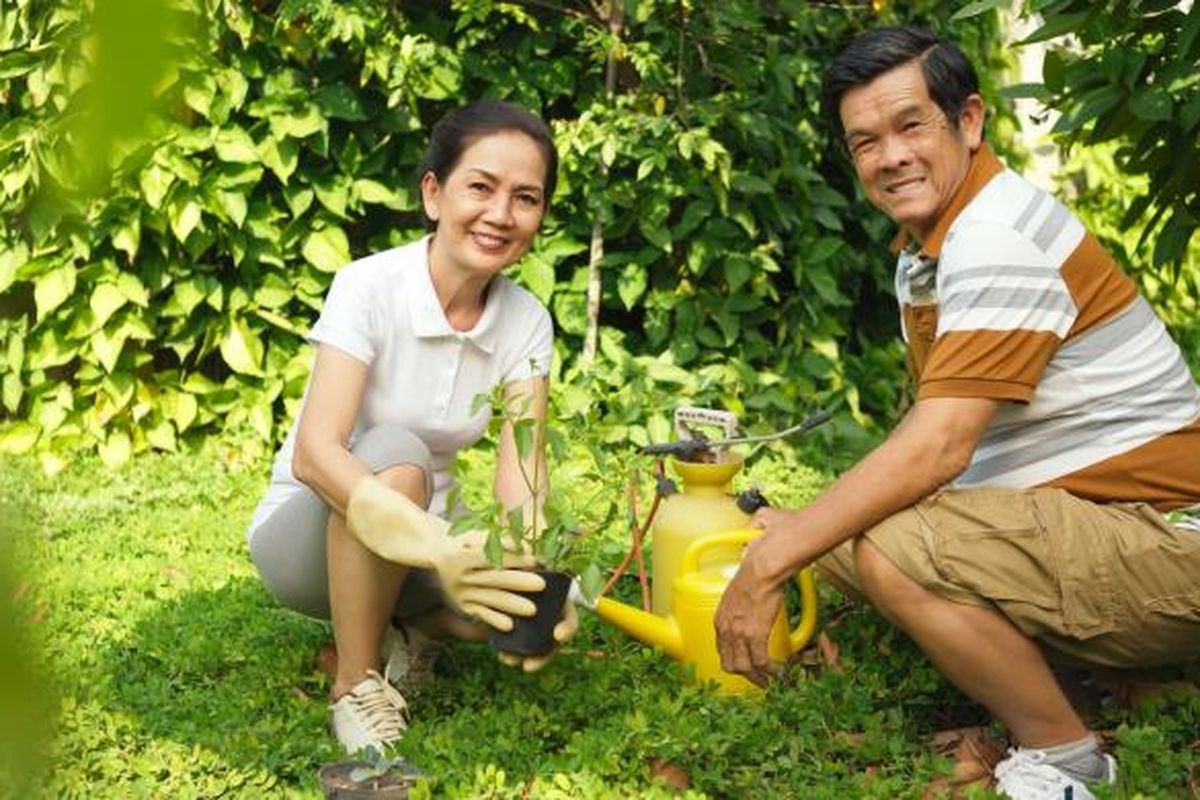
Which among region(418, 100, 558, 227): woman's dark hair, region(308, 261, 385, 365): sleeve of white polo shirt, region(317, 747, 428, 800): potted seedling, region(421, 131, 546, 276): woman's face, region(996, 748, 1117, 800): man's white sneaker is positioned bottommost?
region(317, 747, 428, 800): potted seedling

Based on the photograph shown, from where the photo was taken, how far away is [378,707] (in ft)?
8.23

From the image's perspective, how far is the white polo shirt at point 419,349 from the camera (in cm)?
257

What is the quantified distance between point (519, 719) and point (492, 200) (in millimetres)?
887

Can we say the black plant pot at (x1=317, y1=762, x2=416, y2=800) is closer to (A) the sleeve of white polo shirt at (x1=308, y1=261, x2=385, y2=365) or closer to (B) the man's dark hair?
(A) the sleeve of white polo shirt at (x1=308, y1=261, x2=385, y2=365)

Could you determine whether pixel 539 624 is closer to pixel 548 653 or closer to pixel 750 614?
pixel 548 653

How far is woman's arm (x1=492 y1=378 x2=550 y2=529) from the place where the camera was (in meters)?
2.60

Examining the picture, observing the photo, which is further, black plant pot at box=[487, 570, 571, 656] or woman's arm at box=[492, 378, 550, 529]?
woman's arm at box=[492, 378, 550, 529]

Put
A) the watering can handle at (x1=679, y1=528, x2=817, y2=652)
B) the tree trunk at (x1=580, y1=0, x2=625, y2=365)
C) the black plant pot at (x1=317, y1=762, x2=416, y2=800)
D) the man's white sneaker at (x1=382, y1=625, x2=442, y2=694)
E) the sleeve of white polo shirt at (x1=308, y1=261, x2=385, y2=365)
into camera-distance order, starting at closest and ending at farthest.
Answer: the black plant pot at (x1=317, y1=762, x2=416, y2=800) < the sleeve of white polo shirt at (x1=308, y1=261, x2=385, y2=365) < the watering can handle at (x1=679, y1=528, x2=817, y2=652) < the man's white sneaker at (x1=382, y1=625, x2=442, y2=694) < the tree trunk at (x1=580, y1=0, x2=625, y2=365)

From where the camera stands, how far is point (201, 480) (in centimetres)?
432

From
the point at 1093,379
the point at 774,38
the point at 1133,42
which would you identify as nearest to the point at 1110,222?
the point at 774,38

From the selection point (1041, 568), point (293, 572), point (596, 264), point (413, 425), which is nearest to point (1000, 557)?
point (1041, 568)

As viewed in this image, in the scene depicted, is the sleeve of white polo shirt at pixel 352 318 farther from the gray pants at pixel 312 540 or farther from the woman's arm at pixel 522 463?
the woman's arm at pixel 522 463

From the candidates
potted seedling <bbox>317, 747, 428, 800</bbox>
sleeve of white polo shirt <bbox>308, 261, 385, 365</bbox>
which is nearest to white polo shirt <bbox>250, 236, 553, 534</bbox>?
sleeve of white polo shirt <bbox>308, 261, 385, 365</bbox>

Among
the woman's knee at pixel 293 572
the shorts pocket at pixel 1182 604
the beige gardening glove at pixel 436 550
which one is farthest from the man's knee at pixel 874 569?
Result: the woman's knee at pixel 293 572
